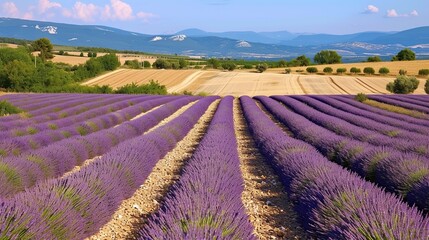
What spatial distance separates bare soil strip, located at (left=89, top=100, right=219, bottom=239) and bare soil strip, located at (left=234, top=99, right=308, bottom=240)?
1.20 m

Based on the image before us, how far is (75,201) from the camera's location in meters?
3.95

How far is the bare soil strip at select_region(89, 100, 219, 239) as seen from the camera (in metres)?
4.38

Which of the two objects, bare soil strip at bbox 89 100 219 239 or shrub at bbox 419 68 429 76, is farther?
shrub at bbox 419 68 429 76

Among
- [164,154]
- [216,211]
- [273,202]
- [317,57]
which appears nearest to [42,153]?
[164,154]

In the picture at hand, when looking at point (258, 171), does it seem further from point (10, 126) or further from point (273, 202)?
point (10, 126)

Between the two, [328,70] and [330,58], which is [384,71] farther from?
[330,58]

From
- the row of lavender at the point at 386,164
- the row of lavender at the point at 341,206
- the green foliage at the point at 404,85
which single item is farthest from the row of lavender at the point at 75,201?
the green foliage at the point at 404,85

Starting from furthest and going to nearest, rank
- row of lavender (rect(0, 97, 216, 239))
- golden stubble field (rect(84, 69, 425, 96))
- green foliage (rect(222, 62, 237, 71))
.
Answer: green foliage (rect(222, 62, 237, 71))
golden stubble field (rect(84, 69, 425, 96))
row of lavender (rect(0, 97, 216, 239))

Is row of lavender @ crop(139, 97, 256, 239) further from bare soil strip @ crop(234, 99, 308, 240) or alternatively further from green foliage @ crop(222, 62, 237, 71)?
green foliage @ crop(222, 62, 237, 71)

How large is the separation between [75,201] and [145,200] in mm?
1692

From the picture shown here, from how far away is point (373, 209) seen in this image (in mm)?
3408

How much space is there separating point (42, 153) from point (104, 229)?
10.2 feet

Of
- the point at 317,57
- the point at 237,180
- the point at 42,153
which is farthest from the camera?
the point at 317,57

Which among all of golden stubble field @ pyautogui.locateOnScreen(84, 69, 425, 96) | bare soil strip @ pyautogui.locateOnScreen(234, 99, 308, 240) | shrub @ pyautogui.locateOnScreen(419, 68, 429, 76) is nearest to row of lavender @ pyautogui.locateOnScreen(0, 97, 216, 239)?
bare soil strip @ pyautogui.locateOnScreen(234, 99, 308, 240)
